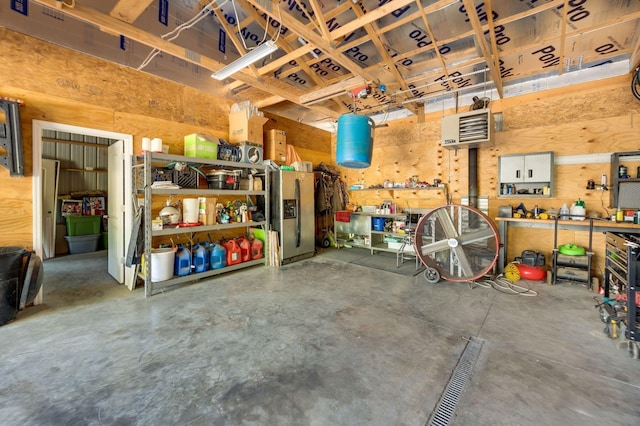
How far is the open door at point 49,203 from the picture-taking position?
18.4ft

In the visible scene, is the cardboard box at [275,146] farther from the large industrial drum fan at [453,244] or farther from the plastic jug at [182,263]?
the large industrial drum fan at [453,244]

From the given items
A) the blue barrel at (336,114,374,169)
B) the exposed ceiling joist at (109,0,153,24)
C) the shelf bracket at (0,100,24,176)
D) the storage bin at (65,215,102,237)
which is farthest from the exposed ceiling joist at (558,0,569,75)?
the storage bin at (65,215,102,237)

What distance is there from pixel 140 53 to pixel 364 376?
4.55 m

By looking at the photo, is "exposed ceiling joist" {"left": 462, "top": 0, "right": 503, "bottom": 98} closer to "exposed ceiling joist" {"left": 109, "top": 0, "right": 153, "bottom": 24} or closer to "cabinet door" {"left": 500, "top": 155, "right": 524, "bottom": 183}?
"cabinet door" {"left": 500, "top": 155, "right": 524, "bottom": 183}

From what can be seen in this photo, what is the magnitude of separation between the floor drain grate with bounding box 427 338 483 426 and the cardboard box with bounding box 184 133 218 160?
3.92 m

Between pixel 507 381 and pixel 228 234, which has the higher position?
pixel 228 234

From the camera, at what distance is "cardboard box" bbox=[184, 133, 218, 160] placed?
3951mm

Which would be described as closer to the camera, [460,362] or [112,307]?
[460,362]

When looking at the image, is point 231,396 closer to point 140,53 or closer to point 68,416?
point 68,416

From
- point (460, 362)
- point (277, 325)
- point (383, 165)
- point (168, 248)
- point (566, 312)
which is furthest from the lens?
point (383, 165)

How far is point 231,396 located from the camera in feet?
5.51

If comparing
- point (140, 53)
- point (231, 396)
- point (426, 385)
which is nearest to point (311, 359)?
point (231, 396)

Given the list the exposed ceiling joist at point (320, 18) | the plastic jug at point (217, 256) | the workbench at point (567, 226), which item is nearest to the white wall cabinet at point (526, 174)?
the workbench at point (567, 226)

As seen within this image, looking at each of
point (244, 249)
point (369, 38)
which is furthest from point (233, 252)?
point (369, 38)
